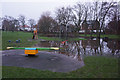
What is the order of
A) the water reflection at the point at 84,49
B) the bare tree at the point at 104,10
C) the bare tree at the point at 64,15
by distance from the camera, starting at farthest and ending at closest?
1. the bare tree at the point at 64,15
2. the bare tree at the point at 104,10
3. the water reflection at the point at 84,49

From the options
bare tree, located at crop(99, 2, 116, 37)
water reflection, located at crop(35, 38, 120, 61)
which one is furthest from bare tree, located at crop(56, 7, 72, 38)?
water reflection, located at crop(35, 38, 120, 61)

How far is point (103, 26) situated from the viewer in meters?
34.8

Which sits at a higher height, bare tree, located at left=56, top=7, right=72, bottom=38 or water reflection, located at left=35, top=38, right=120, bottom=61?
bare tree, located at left=56, top=7, right=72, bottom=38

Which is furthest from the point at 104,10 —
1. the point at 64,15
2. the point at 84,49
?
the point at 84,49

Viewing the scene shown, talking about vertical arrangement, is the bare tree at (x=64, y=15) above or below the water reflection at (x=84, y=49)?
above

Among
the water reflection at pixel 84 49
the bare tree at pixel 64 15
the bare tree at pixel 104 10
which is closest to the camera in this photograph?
the water reflection at pixel 84 49

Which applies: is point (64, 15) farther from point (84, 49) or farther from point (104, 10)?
point (84, 49)

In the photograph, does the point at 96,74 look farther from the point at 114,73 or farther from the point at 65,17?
the point at 65,17

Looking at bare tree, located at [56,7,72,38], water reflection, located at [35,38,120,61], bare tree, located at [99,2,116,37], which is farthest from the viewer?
bare tree, located at [56,7,72,38]

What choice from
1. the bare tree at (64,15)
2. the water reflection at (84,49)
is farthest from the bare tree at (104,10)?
the water reflection at (84,49)

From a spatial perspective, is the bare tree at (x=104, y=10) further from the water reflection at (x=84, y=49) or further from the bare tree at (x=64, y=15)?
the water reflection at (x=84, y=49)

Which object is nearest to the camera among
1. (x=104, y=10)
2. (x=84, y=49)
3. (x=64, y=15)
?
(x=84, y=49)

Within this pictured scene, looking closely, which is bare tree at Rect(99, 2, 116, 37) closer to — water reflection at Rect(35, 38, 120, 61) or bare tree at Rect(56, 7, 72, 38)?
bare tree at Rect(56, 7, 72, 38)

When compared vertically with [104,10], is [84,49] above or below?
below
